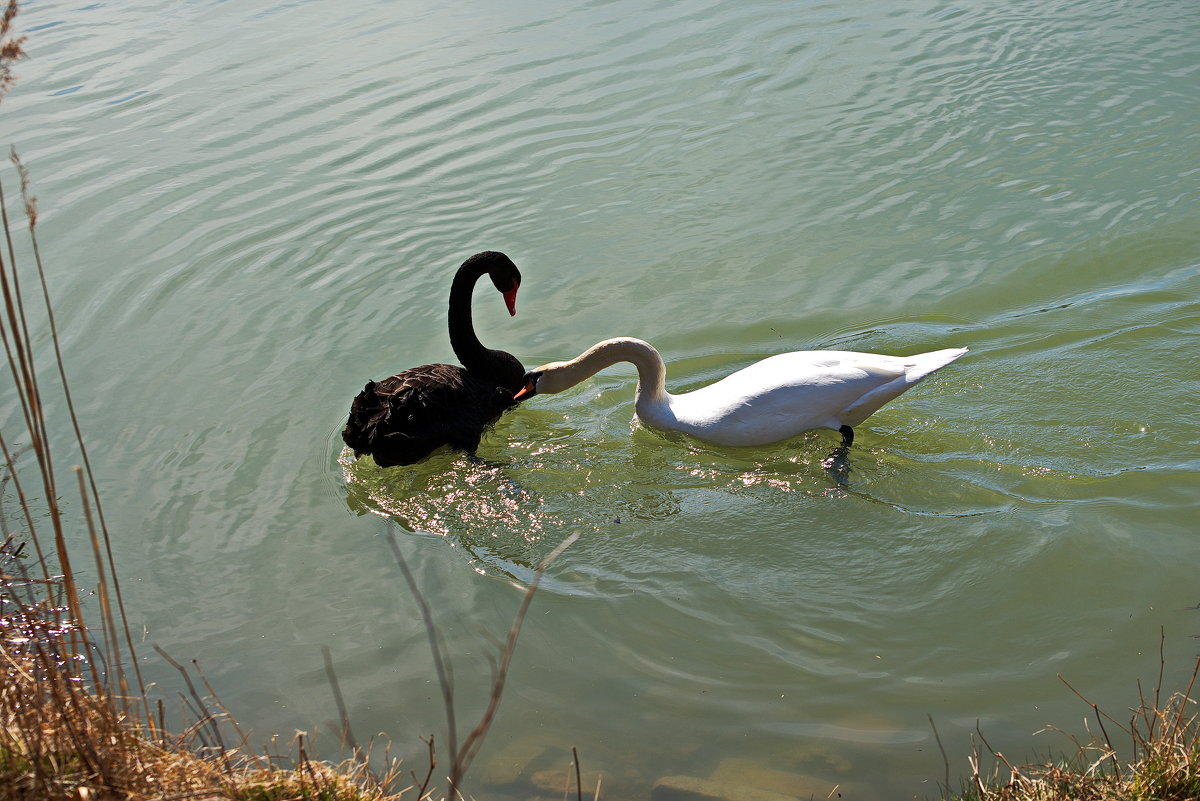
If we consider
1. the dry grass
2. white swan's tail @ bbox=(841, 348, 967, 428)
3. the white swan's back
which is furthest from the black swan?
the dry grass

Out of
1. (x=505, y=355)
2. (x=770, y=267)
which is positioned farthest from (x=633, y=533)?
(x=770, y=267)

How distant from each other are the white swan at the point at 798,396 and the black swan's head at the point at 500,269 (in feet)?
5.02

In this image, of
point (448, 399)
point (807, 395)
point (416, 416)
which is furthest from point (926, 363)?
point (416, 416)

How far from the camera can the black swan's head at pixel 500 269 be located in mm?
6676

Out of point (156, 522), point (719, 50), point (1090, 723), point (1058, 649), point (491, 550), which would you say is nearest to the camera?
point (1090, 723)

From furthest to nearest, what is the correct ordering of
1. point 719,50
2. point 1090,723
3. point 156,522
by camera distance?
point 719,50
point 156,522
point 1090,723

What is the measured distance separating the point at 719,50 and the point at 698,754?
9.64 m

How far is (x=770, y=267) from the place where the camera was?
778 centimetres

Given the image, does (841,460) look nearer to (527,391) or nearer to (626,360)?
(626,360)

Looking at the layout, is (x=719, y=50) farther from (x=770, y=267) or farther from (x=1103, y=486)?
(x=1103, y=486)

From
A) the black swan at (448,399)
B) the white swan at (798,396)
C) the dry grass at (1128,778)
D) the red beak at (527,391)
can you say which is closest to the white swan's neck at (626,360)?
the red beak at (527,391)

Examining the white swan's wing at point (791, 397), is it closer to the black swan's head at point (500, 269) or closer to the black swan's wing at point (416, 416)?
the black swan's wing at point (416, 416)

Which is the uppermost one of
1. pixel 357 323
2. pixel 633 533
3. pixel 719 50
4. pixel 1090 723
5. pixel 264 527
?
pixel 719 50

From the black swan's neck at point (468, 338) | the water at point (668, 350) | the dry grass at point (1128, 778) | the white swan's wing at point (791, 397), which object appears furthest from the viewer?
the black swan's neck at point (468, 338)
